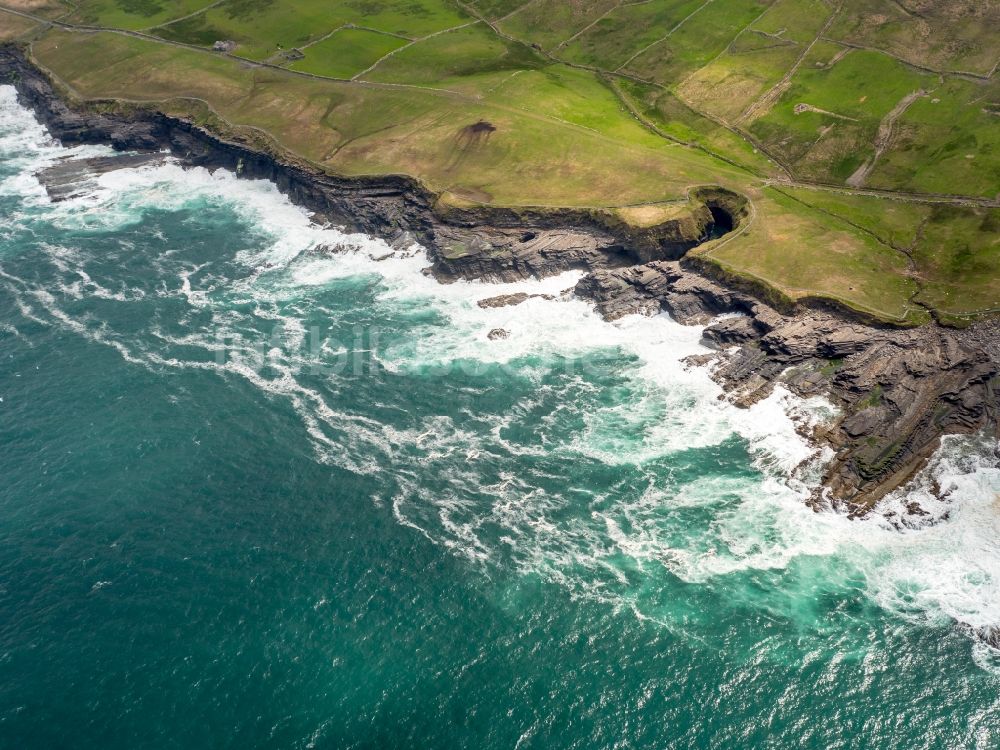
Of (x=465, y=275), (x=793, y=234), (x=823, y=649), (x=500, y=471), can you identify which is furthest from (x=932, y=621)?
(x=465, y=275)

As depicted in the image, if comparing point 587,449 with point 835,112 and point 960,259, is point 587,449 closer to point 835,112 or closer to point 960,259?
point 960,259

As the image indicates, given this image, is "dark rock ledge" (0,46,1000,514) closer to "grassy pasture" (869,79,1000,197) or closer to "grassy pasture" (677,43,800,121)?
"grassy pasture" (869,79,1000,197)

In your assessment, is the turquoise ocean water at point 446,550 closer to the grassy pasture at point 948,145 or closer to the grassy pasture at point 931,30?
the grassy pasture at point 948,145

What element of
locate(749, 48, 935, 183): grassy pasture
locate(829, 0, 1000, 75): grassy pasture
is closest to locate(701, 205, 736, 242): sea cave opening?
locate(749, 48, 935, 183): grassy pasture

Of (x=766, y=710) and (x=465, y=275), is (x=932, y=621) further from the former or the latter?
(x=465, y=275)

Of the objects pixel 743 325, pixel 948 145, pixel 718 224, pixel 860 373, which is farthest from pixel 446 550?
pixel 948 145

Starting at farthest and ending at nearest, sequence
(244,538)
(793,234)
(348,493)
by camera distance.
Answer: (793,234) < (348,493) < (244,538)

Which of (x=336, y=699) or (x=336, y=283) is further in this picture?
(x=336, y=283)
